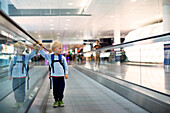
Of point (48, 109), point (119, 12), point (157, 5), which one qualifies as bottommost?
point (48, 109)

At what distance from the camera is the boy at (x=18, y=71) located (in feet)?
7.50

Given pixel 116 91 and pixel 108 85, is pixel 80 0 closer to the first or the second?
pixel 108 85

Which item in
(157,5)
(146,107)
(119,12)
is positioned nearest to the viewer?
(146,107)

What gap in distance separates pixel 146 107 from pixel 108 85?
3.10 m

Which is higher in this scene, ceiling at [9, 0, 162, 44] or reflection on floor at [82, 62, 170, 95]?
ceiling at [9, 0, 162, 44]

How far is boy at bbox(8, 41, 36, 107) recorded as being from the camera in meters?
2.29

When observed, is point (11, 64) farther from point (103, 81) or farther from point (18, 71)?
point (103, 81)

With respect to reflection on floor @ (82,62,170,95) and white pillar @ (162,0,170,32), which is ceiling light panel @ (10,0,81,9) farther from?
white pillar @ (162,0,170,32)

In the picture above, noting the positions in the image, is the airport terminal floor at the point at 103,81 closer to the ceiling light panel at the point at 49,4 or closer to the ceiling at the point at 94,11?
the ceiling at the point at 94,11

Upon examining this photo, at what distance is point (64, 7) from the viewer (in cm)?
1312

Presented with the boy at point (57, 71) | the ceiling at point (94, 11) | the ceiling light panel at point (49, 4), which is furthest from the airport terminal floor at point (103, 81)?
the ceiling light panel at point (49, 4)

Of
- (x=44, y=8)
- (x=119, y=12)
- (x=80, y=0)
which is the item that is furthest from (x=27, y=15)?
(x=119, y=12)

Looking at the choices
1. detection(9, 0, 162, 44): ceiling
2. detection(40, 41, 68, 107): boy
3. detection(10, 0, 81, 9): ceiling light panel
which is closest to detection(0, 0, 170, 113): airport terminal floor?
detection(40, 41, 68, 107): boy

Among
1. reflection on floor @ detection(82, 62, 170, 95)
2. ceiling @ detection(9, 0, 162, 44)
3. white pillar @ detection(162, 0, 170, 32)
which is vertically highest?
ceiling @ detection(9, 0, 162, 44)
